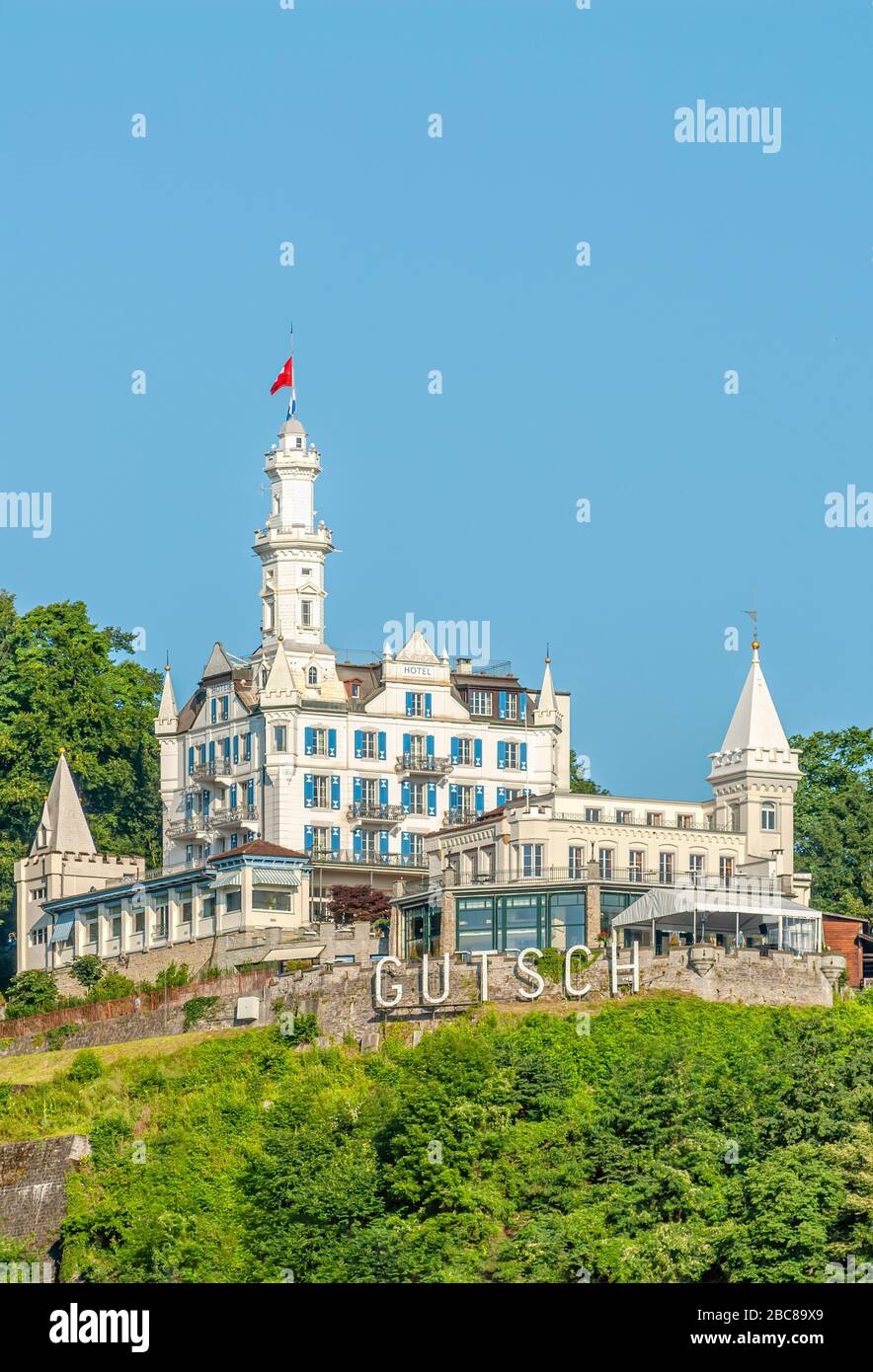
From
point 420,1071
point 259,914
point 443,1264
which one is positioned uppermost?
point 259,914

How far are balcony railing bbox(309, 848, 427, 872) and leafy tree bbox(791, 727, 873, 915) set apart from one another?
15710 millimetres

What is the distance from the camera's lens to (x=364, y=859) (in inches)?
4311

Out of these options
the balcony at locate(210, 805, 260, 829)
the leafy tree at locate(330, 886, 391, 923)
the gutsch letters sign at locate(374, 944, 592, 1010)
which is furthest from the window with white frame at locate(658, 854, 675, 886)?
the balcony at locate(210, 805, 260, 829)

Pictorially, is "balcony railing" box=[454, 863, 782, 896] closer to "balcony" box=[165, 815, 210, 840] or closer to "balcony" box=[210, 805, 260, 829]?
"balcony" box=[210, 805, 260, 829]

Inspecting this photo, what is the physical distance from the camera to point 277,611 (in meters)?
116

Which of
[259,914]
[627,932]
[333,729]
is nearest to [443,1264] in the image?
[627,932]

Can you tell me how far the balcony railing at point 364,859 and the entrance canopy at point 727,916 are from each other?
16.2 metres

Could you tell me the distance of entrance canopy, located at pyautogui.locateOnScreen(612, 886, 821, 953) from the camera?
92875 mm

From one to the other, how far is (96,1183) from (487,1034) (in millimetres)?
11958

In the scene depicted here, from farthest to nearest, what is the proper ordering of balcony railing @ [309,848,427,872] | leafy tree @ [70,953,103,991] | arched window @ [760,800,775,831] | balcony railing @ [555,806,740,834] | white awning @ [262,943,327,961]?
balcony railing @ [309,848,427,872], arched window @ [760,800,775,831], leafy tree @ [70,953,103,991], balcony railing @ [555,806,740,834], white awning @ [262,943,327,961]

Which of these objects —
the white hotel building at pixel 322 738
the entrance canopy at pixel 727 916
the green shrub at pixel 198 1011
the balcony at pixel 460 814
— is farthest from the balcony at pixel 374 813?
the entrance canopy at pixel 727 916

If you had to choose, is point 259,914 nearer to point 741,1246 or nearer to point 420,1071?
point 420,1071

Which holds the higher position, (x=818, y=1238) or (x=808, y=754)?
(x=808, y=754)

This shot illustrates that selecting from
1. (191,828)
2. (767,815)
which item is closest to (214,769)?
(191,828)
